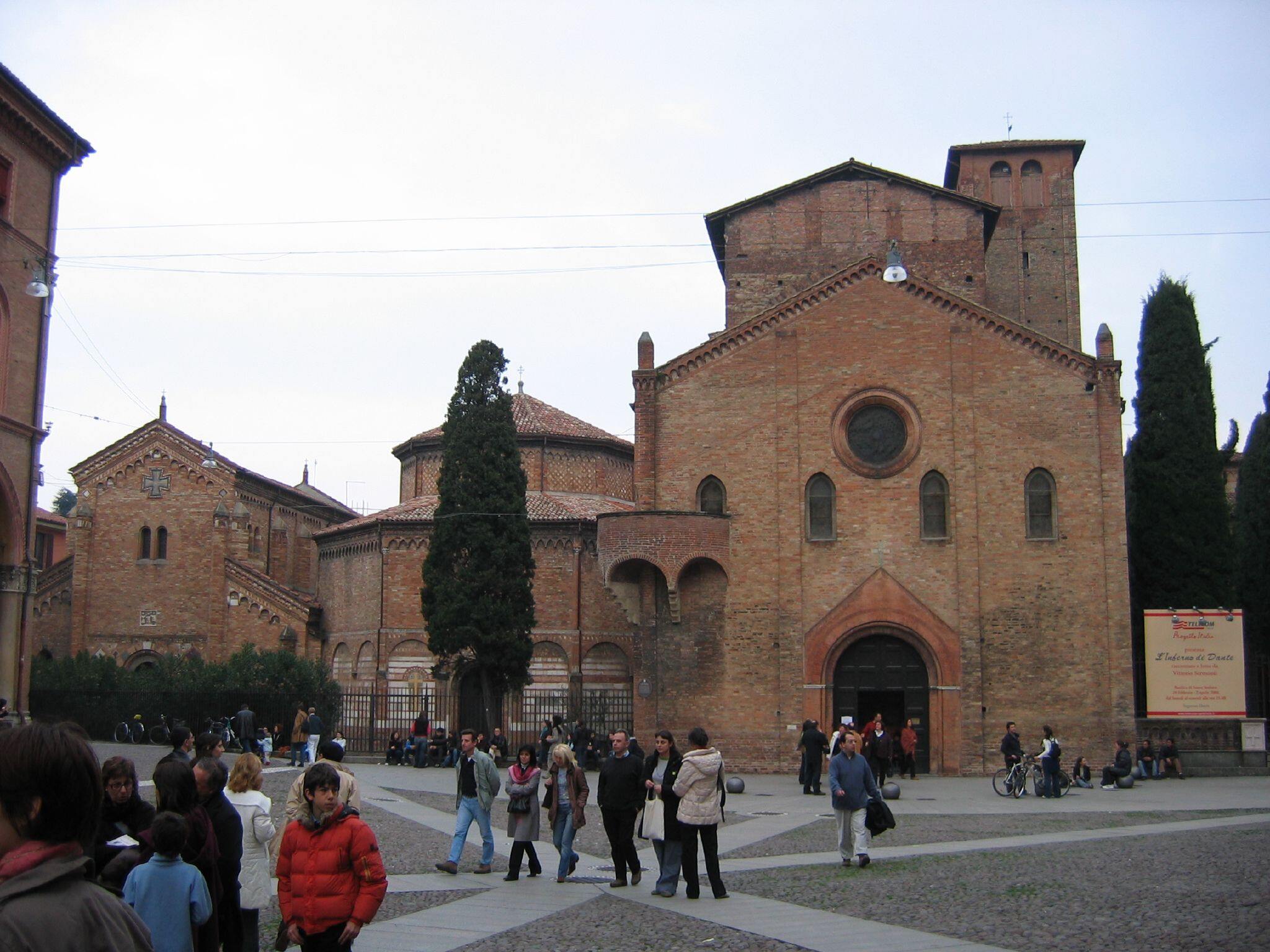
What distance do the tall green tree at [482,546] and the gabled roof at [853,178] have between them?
8.49 metres

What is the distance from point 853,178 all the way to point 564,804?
2672cm

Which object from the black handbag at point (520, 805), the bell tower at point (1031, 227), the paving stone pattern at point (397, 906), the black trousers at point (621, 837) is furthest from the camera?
the bell tower at point (1031, 227)

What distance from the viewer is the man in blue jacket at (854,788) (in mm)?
13617

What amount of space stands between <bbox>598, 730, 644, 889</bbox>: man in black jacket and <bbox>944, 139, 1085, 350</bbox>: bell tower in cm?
3329

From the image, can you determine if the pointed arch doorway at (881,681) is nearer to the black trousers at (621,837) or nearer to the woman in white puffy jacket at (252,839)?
the black trousers at (621,837)

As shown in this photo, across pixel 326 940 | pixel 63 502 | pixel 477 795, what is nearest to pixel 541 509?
pixel 477 795

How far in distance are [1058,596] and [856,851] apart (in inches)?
662

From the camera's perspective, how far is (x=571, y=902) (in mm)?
11859

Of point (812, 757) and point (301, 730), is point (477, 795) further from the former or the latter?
point (301, 730)

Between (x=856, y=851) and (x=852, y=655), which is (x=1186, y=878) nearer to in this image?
(x=856, y=851)

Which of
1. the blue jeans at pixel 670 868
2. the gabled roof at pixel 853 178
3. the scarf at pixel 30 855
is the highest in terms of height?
the gabled roof at pixel 853 178

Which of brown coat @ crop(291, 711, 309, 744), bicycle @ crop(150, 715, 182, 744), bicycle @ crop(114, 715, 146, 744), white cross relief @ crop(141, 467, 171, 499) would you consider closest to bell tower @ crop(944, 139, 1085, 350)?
brown coat @ crop(291, 711, 309, 744)

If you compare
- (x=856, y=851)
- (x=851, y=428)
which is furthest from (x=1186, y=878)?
(x=851, y=428)

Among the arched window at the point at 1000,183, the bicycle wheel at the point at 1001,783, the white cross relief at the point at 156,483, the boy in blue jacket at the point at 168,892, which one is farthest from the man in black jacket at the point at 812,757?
the arched window at the point at 1000,183
